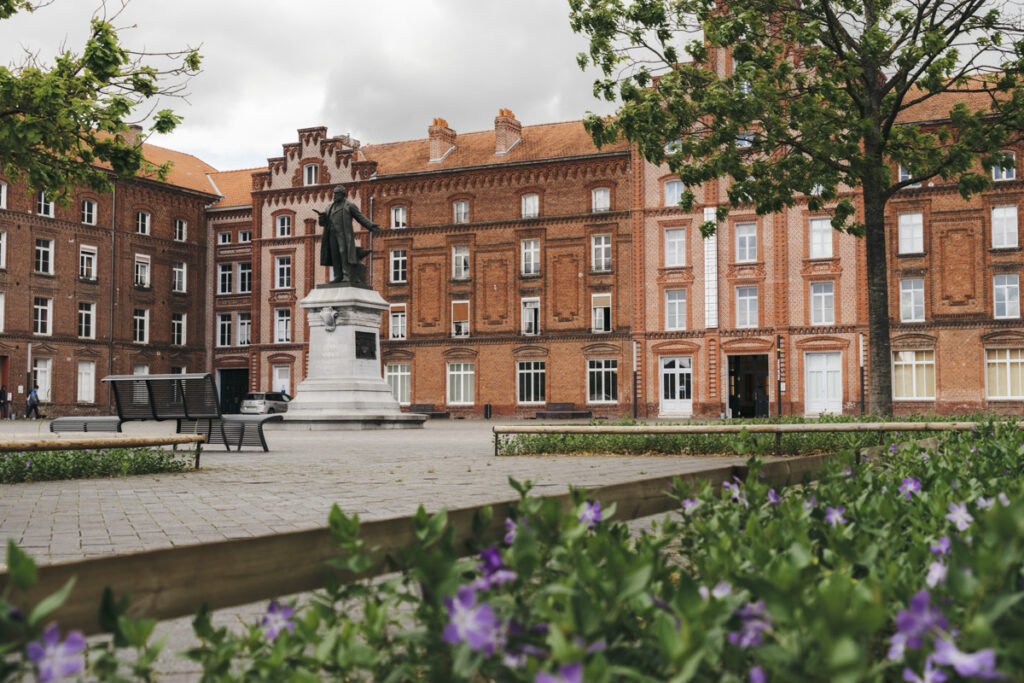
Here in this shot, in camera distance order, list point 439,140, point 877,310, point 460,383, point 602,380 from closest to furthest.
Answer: point 877,310
point 602,380
point 460,383
point 439,140

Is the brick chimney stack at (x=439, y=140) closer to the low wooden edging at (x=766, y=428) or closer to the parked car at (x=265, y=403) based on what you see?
the parked car at (x=265, y=403)

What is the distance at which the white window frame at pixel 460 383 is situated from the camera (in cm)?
4975

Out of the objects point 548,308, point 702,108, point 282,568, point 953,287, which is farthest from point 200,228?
point 282,568

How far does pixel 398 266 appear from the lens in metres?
52.0

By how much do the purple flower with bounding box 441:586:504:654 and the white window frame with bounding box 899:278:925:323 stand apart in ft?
141

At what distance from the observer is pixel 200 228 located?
5847 centimetres

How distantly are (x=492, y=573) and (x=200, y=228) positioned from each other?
58893 millimetres

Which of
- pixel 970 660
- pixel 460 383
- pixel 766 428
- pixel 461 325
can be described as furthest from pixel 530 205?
pixel 970 660

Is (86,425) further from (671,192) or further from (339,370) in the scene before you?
(671,192)

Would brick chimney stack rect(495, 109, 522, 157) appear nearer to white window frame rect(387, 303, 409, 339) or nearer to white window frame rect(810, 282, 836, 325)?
white window frame rect(387, 303, 409, 339)

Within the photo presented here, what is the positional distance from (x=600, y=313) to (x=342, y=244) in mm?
21473

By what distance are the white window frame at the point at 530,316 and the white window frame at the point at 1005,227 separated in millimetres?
19486

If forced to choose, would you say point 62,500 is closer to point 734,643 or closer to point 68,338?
point 734,643

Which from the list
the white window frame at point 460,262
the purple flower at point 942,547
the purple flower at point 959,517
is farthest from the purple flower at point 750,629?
the white window frame at point 460,262
